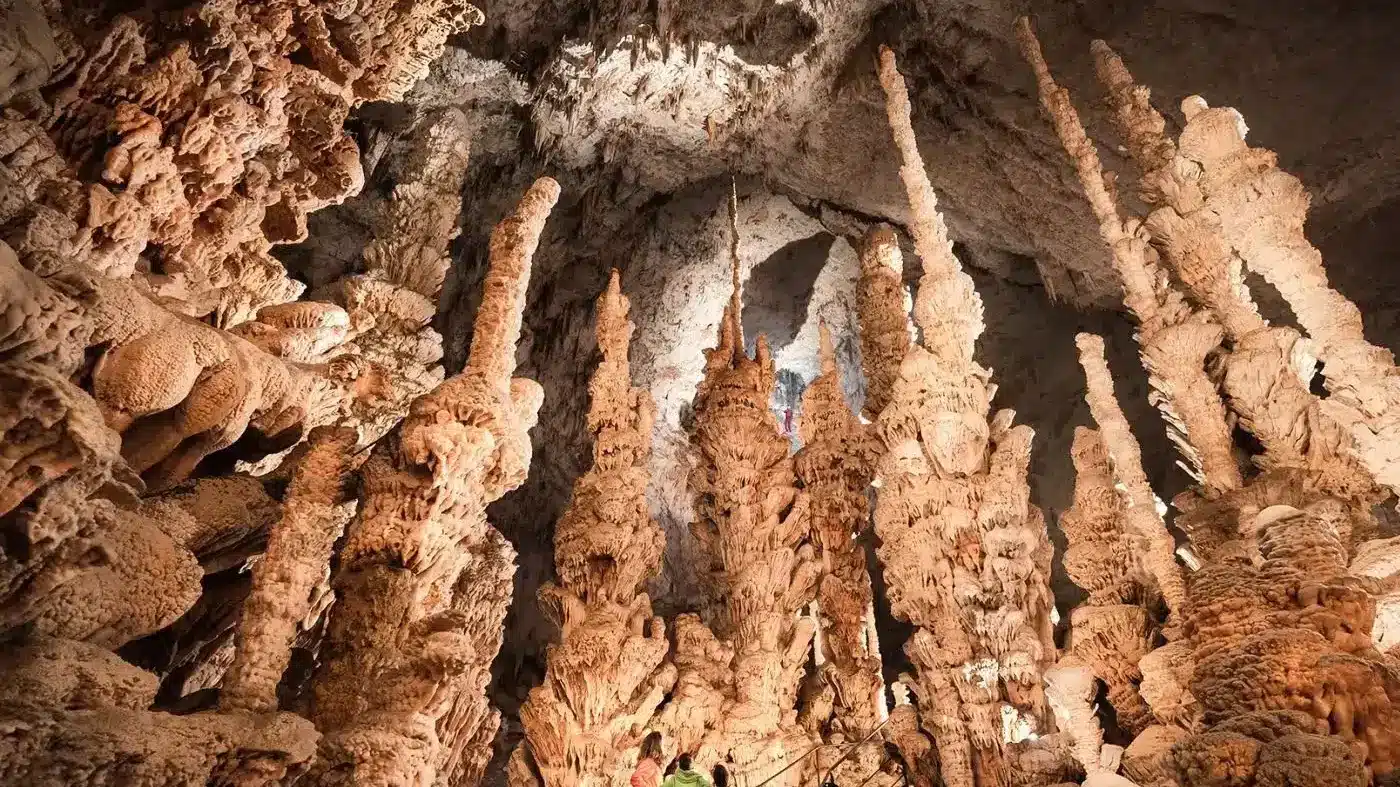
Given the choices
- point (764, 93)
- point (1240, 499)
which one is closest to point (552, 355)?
point (764, 93)

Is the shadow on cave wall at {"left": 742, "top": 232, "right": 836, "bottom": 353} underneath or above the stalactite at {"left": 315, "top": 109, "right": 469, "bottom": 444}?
above

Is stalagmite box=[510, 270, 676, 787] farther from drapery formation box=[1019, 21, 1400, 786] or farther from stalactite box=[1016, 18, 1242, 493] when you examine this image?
stalactite box=[1016, 18, 1242, 493]

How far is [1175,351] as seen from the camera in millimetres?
6312

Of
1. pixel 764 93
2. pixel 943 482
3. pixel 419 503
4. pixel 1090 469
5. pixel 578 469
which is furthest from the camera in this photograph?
pixel 578 469

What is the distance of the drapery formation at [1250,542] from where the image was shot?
330 centimetres

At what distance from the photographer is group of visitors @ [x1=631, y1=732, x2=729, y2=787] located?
21.7ft

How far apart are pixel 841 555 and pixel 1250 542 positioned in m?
5.92

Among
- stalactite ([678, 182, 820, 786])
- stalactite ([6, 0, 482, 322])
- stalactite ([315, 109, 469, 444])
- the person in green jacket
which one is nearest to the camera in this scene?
stalactite ([6, 0, 482, 322])

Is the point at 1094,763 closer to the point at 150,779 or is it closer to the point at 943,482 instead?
the point at 943,482

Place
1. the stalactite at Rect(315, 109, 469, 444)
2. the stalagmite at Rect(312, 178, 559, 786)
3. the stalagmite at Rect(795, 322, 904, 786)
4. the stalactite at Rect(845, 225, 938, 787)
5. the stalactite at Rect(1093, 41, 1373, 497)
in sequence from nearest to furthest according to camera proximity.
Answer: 1. the stalagmite at Rect(312, 178, 559, 786)
2. the stalactite at Rect(1093, 41, 1373, 497)
3. the stalagmite at Rect(795, 322, 904, 786)
4. the stalactite at Rect(315, 109, 469, 444)
5. the stalactite at Rect(845, 225, 938, 787)

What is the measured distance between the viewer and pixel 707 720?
785cm

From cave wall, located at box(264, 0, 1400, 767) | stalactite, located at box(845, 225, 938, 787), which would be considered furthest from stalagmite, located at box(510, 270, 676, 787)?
cave wall, located at box(264, 0, 1400, 767)

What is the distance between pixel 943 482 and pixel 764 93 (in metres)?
8.28

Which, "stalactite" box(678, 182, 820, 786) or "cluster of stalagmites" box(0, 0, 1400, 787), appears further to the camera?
"stalactite" box(678, 182, 820, 786)
